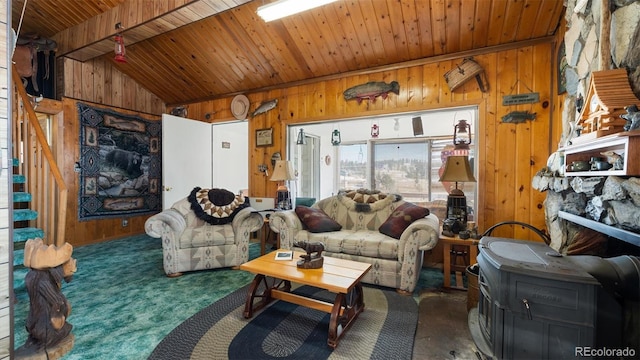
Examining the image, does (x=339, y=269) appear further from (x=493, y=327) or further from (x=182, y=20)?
(x=182, y=20)

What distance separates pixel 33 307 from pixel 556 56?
4179 mm

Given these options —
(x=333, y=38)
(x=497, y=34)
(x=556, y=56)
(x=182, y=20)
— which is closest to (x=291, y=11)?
(x=333, y=38)

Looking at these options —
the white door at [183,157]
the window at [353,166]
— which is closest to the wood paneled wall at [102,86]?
the white door at [183,157]

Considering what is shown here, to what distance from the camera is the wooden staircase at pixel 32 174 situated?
2.27m

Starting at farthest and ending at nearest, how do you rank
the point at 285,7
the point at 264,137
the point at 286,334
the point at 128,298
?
1. the point at 264,137
2. the point at 285,7
3. the point at 128,298
4. the point at 286,334

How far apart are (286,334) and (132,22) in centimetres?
354

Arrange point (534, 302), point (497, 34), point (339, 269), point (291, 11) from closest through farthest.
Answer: point (534, 302) < point (339, 269) < point (291, 11) < point (497, 34)

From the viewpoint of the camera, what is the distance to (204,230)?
3.07 metres

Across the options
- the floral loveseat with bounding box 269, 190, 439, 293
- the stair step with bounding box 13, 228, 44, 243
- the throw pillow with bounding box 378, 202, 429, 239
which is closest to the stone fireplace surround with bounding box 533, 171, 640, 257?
the floral loveseat with bounding box 269, 190, 439, 293

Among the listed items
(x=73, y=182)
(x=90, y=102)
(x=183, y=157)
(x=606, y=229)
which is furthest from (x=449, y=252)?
(x=90, y=102)

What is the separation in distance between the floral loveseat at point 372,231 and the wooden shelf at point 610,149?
44.3 inches

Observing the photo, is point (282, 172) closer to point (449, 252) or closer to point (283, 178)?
point (283, 178)

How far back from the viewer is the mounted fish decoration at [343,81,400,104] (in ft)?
11.2

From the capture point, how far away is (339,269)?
2025mm
